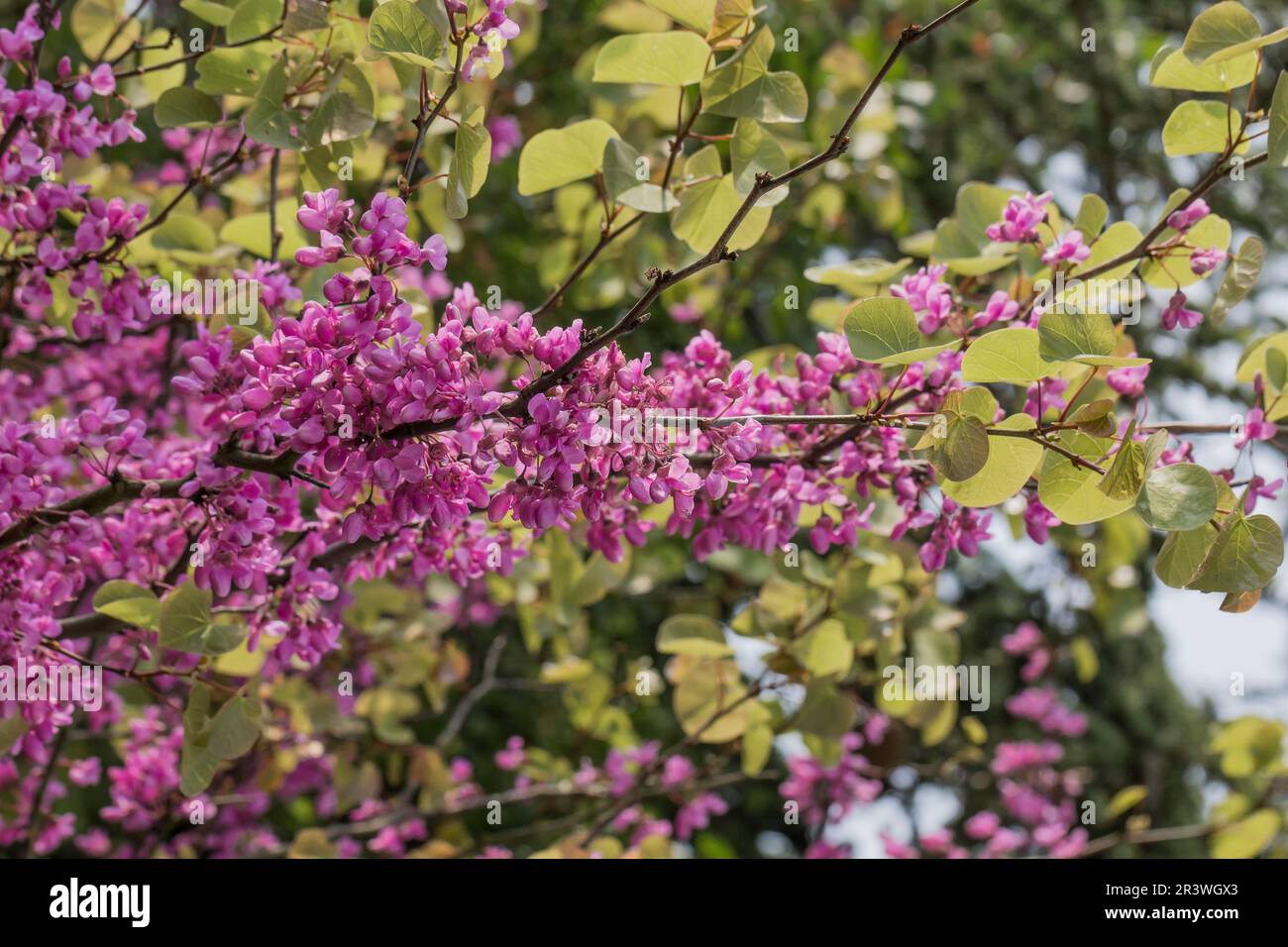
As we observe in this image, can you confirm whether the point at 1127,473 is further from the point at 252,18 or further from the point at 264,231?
the point at 264,231

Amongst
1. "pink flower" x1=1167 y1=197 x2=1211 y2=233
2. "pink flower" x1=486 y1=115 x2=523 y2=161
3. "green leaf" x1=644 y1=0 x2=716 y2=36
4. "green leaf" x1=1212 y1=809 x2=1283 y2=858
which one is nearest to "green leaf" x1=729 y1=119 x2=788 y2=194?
"green leaf" x1=644 y1=0 x2=716 y2=36

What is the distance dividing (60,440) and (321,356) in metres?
0.49

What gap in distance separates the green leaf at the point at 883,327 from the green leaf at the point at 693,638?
960 millimetres

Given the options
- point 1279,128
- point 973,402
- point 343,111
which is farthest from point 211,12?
point 1279,128

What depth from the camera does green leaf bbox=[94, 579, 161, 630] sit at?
1.53 m

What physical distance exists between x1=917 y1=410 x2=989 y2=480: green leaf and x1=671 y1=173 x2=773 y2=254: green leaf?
1.50 feet

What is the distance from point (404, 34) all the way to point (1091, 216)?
1.04m

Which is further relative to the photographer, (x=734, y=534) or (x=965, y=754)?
(x=965, y=754)

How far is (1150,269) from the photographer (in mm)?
1680

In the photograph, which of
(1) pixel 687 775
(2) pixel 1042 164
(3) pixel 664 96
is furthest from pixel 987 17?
(1) pixel 687 775

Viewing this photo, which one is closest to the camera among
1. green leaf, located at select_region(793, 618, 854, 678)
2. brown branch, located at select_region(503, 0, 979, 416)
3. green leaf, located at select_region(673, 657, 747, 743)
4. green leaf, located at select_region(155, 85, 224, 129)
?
brown branch, located at select_region(503, 0, 979, 416)

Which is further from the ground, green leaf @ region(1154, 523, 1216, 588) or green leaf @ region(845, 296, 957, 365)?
green leaf @ region(845, 296, 957, 365)

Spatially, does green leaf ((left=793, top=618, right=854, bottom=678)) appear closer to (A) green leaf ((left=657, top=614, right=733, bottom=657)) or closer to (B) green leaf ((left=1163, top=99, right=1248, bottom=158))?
(A) green leaf ((left=657, top=614, right=733, bottom=657))

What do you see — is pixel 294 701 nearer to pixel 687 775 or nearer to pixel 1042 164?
pixel 687 775
